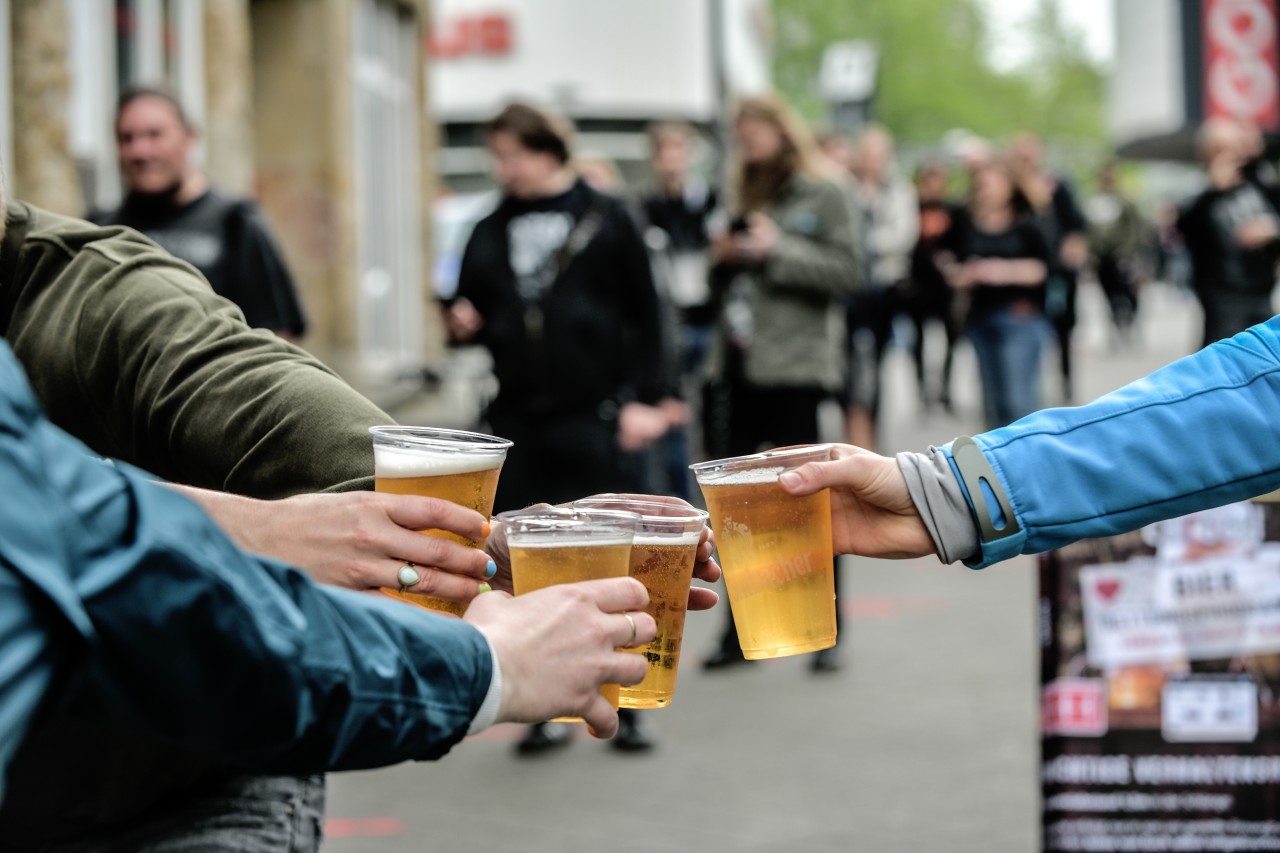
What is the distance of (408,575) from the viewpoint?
1.95 metres

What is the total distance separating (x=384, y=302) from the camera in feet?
49.1

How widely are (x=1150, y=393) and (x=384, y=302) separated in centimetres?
1300

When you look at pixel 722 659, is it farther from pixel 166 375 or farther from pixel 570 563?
pixel 570 563

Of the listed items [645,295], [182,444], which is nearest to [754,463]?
[182,444]

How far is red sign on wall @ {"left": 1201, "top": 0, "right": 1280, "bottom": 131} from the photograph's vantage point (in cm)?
3039

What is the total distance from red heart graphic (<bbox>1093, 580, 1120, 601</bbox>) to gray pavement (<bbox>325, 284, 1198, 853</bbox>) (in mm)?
1108

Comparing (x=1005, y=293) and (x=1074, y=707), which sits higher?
(x=1005, y=293)

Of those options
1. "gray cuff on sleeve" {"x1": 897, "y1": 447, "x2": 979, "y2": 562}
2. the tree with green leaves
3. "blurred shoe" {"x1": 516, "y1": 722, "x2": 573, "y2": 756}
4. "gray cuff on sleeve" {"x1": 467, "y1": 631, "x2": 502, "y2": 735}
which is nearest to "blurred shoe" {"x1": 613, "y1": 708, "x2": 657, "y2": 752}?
"blurred shoe" {"x1": 516, "y1": 722, "x2": 573, "y2": 756}

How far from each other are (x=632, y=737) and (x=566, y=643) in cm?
408

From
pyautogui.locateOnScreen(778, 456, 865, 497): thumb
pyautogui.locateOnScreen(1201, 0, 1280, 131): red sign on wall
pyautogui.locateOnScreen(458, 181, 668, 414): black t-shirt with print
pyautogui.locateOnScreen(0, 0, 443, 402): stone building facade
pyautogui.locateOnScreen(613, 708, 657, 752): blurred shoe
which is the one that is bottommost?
pyautogui.locateOnScreen(613, 708, 657, 752): blurred shoe

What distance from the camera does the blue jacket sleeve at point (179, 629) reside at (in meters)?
1.29

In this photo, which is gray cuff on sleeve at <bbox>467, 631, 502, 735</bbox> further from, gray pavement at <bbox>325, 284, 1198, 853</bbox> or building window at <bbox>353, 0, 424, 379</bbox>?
building window at <bbox>353, 0, 424, 379</bbox>

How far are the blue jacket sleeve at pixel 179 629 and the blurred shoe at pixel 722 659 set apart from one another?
533cm

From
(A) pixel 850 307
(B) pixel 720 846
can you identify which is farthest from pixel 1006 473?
(A) pixel 850 307
